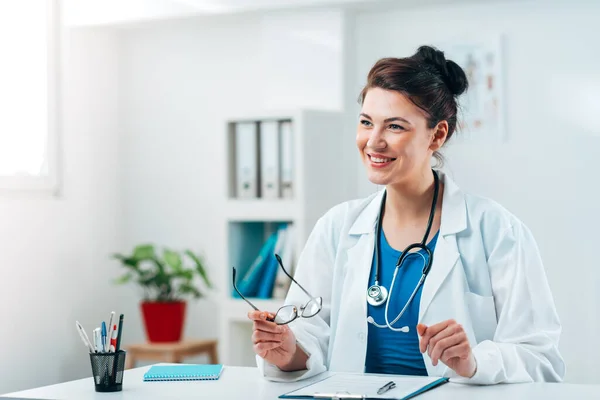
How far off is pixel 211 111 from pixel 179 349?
4.25 ft

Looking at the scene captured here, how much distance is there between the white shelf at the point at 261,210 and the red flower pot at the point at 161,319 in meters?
0.58

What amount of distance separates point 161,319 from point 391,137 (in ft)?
7.50

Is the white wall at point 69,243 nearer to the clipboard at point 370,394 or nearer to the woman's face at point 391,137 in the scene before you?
the woman's face at point 391,137

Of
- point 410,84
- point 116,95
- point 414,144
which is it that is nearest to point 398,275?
point 414,144

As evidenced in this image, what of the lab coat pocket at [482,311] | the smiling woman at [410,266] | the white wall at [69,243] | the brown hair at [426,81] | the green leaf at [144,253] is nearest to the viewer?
the smiling woman at [410,266]

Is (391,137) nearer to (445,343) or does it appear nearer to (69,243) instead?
(445,343)

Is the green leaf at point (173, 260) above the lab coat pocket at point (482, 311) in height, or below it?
below

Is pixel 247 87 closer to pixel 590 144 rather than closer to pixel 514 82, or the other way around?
pixel 514 82

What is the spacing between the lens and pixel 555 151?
12.5 feet

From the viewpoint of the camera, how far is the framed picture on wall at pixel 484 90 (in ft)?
12.8

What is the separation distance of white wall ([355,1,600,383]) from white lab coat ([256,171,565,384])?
62.9 inches

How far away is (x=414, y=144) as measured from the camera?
2.23m

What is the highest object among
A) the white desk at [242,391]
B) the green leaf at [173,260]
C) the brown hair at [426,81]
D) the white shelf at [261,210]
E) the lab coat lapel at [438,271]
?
the brown hair at [426,81]

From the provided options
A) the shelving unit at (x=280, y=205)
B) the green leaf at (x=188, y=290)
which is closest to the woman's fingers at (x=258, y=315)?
the shelving unit at (x=280, y=205)
